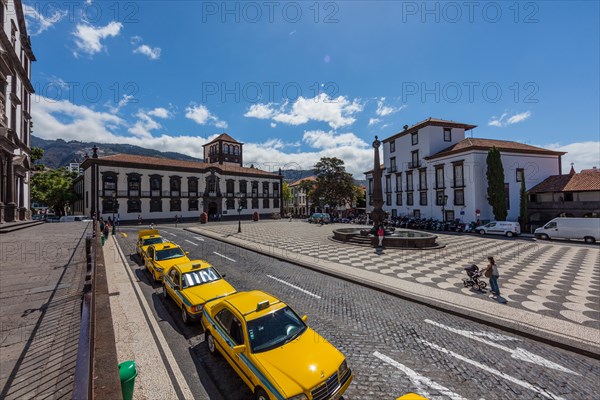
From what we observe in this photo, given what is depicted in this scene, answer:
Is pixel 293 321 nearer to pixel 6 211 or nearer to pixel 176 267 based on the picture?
pixel 176 267

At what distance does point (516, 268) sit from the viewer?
12938 mm

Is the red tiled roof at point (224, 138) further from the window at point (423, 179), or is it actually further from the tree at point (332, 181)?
the window at point (423, 179)

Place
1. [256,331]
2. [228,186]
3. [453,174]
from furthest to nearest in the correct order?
[228,186], [453,174], [256,331]

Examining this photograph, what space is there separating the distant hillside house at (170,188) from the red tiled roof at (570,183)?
37.8 metres

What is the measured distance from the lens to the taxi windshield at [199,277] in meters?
8.24

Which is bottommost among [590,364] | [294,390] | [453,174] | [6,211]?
[590,364]

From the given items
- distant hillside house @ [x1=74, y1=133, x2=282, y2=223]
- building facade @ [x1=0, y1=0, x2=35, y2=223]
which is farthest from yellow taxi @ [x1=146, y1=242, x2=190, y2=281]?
distant hillside house @ [x1=74, y1=133, x2=282, y2=223]

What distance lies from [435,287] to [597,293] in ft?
18.4

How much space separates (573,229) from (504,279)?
17.6 m

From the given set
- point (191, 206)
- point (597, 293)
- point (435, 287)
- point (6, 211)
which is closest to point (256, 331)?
point (435, 287)

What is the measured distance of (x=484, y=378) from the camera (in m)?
5.01

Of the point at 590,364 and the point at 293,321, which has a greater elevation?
the point at 293,321

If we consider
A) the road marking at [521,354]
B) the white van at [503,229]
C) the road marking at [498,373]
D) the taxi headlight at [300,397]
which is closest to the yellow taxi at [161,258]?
the taxi headlight at [300,397]

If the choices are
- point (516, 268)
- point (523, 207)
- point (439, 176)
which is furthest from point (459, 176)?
point (516, 268)
